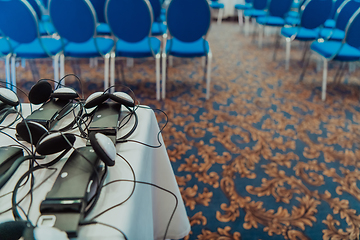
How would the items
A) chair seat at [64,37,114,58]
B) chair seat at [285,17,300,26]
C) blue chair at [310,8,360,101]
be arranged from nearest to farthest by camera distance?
blue chair at [310,8,360,101] < chair seat at [64,37,114,58] < chair seat at [285,17,300,26]

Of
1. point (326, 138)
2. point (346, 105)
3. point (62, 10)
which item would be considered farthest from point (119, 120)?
point (346, 105)

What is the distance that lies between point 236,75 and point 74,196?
2.98m

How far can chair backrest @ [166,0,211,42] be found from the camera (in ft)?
6.86

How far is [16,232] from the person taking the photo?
428 millimetres

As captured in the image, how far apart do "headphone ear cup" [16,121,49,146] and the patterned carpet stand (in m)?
0.95

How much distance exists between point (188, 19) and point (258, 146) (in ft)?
4.23

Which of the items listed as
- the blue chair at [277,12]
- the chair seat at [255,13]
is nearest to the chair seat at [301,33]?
the blue chair at [277,12]

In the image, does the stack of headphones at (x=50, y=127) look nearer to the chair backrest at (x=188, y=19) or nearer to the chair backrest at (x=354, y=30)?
the chair backrest at (x=188, y=19)

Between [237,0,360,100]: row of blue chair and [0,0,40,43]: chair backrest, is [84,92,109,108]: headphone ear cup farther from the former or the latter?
[237,0,360,100]: row of blue chair

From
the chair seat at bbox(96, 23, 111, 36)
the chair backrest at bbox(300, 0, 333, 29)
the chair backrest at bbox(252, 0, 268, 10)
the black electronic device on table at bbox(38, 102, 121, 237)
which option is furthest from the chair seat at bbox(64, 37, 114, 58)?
the chair backrest at bbox(252, 0, 268, 10)

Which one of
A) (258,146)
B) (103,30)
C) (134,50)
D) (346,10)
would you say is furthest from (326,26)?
(103,30)

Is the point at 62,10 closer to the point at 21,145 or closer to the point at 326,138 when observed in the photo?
the point at 21,145

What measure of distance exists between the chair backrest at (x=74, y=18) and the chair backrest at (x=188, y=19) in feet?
2.26

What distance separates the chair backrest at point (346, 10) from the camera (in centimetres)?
262
